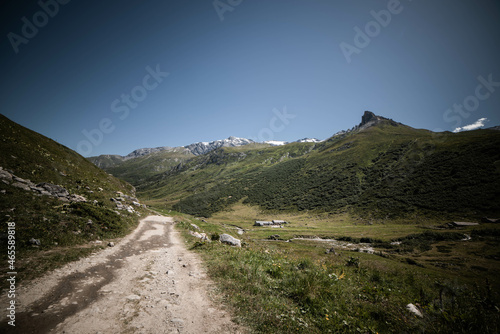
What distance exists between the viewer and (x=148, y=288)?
717 centimetres

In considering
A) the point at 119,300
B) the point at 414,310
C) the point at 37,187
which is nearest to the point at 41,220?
the point at 37,187

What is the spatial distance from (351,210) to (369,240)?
105ft

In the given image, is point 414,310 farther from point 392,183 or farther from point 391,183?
point 391,183

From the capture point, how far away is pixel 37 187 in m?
15.0

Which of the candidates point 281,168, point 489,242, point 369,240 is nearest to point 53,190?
point 369,240

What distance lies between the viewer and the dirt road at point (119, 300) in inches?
189

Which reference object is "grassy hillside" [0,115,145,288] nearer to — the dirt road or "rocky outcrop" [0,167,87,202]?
"rocky outcrop" [0,167,87,202]

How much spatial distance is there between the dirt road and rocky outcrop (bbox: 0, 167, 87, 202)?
10.5 m

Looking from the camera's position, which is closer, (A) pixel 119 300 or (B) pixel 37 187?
(A) pixel 119 300

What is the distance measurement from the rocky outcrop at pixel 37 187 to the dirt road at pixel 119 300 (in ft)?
34.5

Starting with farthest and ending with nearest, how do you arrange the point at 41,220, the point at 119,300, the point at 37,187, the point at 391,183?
the point at 391,183 → the point at 37,187 → the point at 41,220 → the point at 119,300

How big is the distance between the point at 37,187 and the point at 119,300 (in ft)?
55.0

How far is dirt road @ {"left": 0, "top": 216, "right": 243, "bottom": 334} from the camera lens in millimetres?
4812

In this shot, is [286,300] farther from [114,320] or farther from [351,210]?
[351,210]
